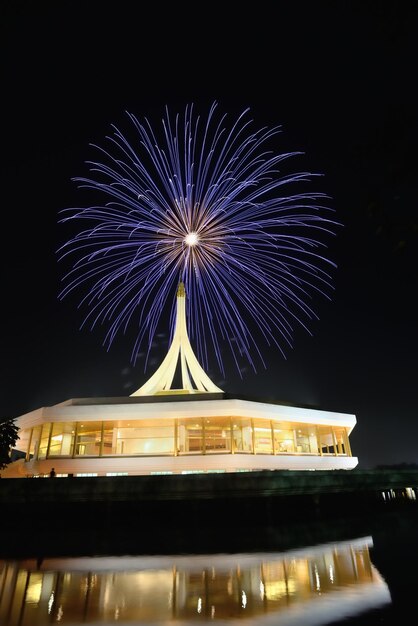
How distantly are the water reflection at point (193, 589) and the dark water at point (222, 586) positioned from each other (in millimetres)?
19

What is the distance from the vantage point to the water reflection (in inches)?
260

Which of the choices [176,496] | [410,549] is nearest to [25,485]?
[176,496]

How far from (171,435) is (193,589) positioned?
79.3 ft

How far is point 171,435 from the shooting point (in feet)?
104

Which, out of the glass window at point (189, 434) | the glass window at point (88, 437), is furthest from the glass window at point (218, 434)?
the glass window at point (88, 437)

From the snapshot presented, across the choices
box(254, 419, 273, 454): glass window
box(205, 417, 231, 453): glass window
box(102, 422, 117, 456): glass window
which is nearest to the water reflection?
box(205, 417, 231, 453): glass window

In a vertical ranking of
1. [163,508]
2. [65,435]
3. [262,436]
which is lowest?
[163,508]

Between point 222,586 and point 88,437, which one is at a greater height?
point 88,437

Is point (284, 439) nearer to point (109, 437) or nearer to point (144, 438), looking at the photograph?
point (144, 438)

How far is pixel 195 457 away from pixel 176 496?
8870 mm

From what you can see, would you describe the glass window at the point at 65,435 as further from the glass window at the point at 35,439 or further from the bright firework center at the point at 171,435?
the glass window at the point at 35,439

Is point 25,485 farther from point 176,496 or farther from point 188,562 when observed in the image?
point 188,562

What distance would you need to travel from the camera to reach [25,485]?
18688 mm

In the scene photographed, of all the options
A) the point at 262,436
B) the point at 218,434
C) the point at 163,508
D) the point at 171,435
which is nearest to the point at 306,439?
the point at 262,436
